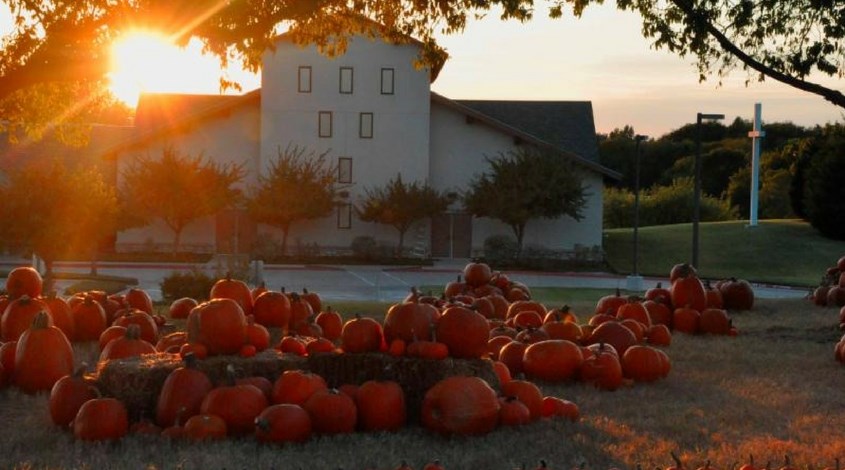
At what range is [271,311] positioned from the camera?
12.8 meters

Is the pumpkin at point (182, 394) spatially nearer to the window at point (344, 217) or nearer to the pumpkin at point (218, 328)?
the pumpkin at point (218, 328)

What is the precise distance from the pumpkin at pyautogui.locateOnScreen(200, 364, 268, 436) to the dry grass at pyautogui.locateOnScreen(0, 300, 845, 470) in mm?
151

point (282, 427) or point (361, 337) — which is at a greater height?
point (361, 337)

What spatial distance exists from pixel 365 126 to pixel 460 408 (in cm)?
4579

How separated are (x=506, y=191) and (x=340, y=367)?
Result: 41081 mm

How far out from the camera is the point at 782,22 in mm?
13102

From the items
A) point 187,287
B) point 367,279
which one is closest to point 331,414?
point 187,287

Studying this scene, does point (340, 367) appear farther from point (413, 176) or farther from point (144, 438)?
point (413, 176)

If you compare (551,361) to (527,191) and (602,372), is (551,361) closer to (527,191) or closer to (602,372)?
(602,372)

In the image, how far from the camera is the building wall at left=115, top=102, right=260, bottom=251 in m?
52.2

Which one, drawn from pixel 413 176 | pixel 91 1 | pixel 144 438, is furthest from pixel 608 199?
pixel 144 438

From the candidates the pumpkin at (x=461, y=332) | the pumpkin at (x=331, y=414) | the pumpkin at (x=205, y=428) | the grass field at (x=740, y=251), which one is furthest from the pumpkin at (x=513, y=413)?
the grass field at (x=740, y=251)

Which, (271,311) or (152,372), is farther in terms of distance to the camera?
(271,311)

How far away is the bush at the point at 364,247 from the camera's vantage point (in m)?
50.7
